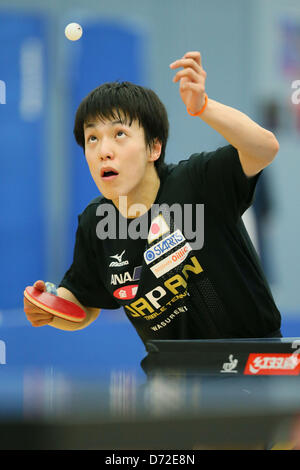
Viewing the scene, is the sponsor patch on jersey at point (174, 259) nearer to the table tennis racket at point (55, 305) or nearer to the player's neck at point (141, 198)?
the player's neck at point (141, 198)

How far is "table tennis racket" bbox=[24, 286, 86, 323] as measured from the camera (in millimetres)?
1323

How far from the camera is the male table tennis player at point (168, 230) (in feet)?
4.20

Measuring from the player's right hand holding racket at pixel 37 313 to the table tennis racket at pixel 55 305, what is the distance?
14 mm

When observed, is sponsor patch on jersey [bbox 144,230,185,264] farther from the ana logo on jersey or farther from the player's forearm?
the player's forearm

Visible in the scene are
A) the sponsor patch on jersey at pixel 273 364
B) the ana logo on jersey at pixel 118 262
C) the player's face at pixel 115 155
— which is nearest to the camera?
the sponsor patch on jersey at pixel 273 364

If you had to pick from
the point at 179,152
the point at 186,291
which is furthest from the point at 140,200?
the point at 179,152

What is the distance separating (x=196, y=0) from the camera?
4.62 metres

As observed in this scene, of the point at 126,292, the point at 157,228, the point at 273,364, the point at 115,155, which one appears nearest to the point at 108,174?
the point at 115,155

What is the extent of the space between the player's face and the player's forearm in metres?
0.18

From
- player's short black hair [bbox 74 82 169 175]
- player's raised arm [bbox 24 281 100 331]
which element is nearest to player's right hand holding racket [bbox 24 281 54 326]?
player's raised arm [bbox 24 281 100 331]

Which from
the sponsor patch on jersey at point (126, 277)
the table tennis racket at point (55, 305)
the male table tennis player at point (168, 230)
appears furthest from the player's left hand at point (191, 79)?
the table tennis racket at point (55, 305)

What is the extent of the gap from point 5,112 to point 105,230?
2.64 m

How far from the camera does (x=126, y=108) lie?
1305 millimetres

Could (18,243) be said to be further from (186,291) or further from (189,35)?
(186,291)
